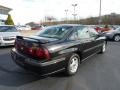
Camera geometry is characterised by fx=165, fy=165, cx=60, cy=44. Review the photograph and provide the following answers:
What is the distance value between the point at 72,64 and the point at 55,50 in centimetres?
95

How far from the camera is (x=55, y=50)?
14.1ft

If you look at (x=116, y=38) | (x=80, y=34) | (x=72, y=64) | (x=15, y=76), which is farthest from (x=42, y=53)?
(x=116, y=38)

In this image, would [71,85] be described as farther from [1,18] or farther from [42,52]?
[1,18]

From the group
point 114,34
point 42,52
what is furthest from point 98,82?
point 114,34

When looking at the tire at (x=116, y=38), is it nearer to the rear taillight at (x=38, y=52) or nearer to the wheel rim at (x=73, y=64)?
the wheel rim at (x=73, y=64)

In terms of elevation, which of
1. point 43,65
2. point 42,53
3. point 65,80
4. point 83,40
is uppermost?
point 83,40

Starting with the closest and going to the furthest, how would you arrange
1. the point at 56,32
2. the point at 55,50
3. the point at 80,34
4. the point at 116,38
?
the point at 55,50, the point at 56,32, the point at 80,34, the point at 116,38

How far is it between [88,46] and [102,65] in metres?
0.89

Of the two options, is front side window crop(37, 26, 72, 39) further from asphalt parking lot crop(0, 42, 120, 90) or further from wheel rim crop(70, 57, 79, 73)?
asphalt parking lot crop(0, 42, 120, 90)

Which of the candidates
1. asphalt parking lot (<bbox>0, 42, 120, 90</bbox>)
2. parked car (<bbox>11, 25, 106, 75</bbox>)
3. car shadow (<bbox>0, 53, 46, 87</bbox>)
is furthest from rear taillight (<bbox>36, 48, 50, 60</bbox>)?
asphalt parking lot (<bbox>0, 42, 120, 90</bbox>)

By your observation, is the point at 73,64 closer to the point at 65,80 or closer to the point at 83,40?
Result: the point at 65,80

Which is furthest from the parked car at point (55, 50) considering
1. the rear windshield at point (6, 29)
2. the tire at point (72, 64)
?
the rear windshield at point (6, 29)

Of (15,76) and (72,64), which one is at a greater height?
(72,64)

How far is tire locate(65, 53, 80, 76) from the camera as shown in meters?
4.77
